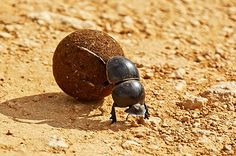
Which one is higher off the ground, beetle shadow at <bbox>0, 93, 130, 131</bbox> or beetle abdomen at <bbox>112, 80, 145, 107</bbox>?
beetle abdomen at <bbox>112, 80, 145, 107</bbox>

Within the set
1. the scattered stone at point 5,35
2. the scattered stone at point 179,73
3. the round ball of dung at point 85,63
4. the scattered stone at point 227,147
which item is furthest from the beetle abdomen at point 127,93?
the scattered stone at point 5,35

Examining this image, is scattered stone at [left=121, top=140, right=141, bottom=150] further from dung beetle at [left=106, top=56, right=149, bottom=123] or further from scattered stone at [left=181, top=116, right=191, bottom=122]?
scattered stone at [left=181, top=116, right=191, bottom=122]

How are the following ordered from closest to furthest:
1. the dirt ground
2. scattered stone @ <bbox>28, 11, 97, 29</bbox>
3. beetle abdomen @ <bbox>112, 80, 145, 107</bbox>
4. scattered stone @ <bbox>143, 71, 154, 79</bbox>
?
the dirt ground
beetle abdomen @ <bbox>112, 80, 145, 107</bbox>
scattered stone @ <bbox>143, 71, 154, 79</bbox>
scattered stone @ <bbox>28, 11, 97, 29</bbox>

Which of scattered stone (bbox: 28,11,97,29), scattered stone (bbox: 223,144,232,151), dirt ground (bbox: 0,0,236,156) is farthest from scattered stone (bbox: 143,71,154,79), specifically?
scattered stone (bbox: 223,144,232,151)

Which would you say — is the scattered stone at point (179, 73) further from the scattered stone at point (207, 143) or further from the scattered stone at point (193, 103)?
the scattered stone at point (207, 143)

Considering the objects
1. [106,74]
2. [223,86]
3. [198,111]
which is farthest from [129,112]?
[223,86]

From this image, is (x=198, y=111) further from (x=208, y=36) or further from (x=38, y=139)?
(x=208, y=36)

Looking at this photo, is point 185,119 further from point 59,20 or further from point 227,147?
point 59,20
